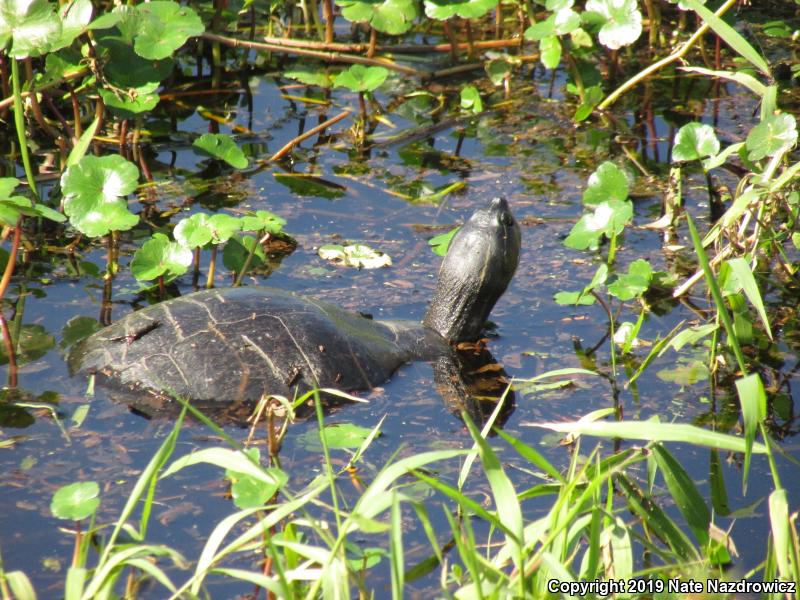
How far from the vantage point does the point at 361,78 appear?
236 inches

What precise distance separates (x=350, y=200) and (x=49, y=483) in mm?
2655

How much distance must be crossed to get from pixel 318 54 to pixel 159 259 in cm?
250

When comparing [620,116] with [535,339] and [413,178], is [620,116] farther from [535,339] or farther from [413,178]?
[535,339]

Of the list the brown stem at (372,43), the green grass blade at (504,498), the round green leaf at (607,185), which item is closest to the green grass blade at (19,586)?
the green grass blade at (504,498)

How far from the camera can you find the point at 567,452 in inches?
Answer: 139

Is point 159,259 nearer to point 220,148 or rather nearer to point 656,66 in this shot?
point 220,148

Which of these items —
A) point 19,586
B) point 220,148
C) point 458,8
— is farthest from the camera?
point 458,8

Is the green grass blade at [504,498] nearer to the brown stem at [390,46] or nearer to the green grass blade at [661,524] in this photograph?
the green grass blade at [661,524]

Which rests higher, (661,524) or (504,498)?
(504,498)

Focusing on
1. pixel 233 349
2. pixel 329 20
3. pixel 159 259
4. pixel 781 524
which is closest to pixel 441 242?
pixel 159 259

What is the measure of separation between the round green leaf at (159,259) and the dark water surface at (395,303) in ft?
0.71

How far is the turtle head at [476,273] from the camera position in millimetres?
4418

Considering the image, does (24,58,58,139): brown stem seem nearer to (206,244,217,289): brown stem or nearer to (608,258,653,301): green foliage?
(206,244,217,289): brown stem

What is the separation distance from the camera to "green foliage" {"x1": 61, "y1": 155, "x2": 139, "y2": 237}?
446 cm
